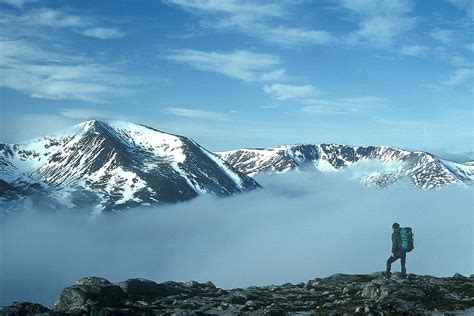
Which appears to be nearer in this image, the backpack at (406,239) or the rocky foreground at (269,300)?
the rocky foreground at (269,300)

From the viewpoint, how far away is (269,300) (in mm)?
37125

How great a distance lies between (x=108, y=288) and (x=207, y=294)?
8.51 metres

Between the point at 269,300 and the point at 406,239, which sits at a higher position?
the point at 406,239

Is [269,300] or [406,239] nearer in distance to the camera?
[269,300]

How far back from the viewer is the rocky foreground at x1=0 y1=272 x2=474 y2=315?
31.2m

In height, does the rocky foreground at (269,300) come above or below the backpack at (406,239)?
below

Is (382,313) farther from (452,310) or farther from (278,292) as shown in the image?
(278,292)

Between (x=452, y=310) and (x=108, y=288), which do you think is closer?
(x=452, y=310)

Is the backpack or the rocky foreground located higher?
the backpack

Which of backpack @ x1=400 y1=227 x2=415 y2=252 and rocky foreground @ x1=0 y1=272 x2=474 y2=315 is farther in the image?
backpack @ x1=400 y1=227 x2=415 y2=252

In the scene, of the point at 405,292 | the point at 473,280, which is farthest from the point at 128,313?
the point at 473,280

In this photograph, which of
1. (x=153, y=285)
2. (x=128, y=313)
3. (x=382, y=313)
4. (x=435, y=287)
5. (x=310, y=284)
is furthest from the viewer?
(x=310, y=284)

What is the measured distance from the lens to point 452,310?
29.8m

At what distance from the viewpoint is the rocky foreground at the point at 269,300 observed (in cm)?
3120
